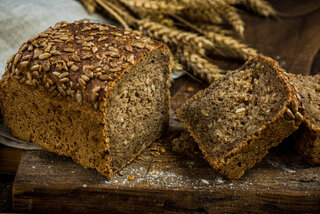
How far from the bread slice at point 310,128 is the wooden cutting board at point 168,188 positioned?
0.09 metres

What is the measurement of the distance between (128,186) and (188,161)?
1.69 ft

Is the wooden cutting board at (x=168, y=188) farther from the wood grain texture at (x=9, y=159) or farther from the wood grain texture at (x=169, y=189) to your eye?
the wood grain texture at (x=9, y=159)

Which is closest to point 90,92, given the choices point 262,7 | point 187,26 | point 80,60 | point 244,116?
point 80,60

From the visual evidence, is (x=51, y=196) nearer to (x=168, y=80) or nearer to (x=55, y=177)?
(x=55, y=177)

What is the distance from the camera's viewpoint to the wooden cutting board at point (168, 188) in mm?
2760

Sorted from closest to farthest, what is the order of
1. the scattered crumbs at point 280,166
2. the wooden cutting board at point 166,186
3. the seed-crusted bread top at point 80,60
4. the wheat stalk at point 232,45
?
1. the seed-crusted bread top at point 80,60
2. the wooden cutting board at point 166,186
3. the scattered crumbs at point 280,166
4. the wheat stalk at point 232,45

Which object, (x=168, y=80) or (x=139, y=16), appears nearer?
(x=168, y=80)

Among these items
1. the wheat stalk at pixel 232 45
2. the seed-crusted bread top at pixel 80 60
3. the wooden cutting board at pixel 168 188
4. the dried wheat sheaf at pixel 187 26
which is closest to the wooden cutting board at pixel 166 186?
the wooden cutting board at pixel 168 188

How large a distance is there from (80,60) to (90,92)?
0.29m

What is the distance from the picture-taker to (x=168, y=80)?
3150mm

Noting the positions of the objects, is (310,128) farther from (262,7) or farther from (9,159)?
(262,7)

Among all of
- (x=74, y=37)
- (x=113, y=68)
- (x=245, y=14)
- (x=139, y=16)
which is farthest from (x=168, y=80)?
(x=245, y=14)

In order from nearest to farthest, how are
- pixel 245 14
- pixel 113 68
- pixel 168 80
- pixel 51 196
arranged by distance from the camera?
pixel 113 68, pixel 51 196, pixel 168 80, pixel 245 14

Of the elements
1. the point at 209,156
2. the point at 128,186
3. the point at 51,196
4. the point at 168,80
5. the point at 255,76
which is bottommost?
the point at 51,196
